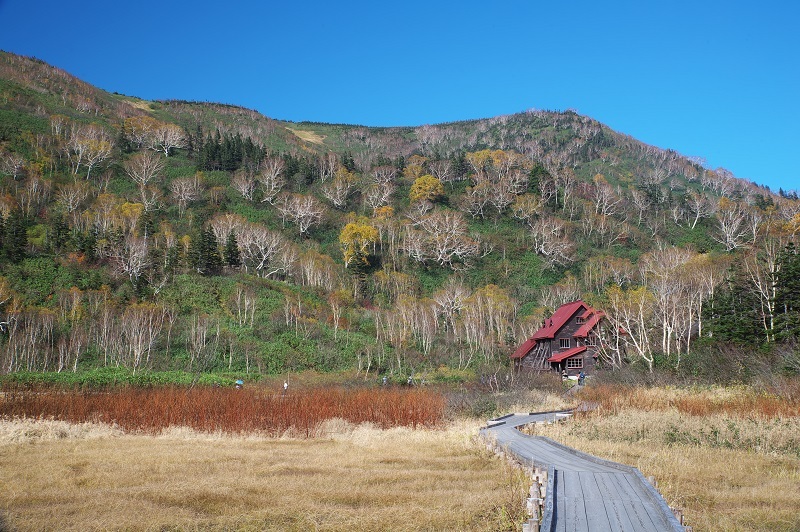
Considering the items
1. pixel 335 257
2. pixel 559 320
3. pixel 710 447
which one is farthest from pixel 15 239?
pixel 710 447

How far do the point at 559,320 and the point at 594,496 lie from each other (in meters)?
43.2

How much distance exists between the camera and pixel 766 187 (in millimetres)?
140000

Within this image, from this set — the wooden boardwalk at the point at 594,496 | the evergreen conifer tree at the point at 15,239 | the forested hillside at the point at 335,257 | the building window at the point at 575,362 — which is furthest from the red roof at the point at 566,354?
the evergreen conifer tree at the point at 15,239

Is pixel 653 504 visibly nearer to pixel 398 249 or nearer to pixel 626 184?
pixel 398 249

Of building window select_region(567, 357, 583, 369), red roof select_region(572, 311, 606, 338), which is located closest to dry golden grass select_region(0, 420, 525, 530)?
red roof select_region(572, 311, 606, 338)

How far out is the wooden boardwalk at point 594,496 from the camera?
273 inches

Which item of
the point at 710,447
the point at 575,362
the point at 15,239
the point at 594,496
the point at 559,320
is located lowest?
the point at 575,362

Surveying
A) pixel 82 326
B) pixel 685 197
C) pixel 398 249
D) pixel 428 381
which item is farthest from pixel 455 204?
pixel 82 326

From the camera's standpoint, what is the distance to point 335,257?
72.1 m

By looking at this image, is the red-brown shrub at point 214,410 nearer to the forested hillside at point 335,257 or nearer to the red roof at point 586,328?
the forested hillside at point 335,257

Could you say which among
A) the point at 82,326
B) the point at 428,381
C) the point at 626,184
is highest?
the point at 626,184

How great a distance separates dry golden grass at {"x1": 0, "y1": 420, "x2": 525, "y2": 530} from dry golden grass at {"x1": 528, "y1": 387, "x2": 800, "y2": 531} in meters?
2.77

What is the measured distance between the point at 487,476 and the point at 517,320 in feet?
160

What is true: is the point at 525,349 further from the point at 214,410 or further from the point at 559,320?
the point at 214,410
